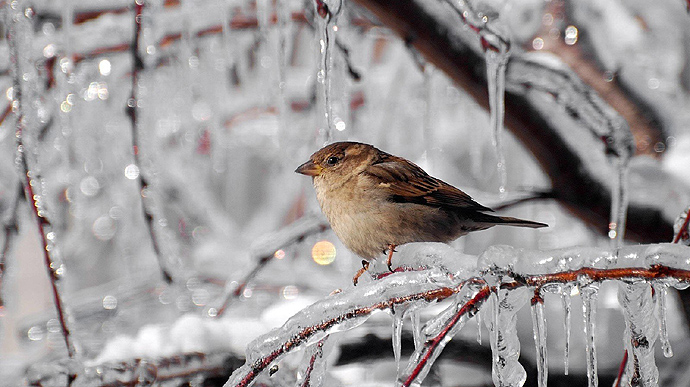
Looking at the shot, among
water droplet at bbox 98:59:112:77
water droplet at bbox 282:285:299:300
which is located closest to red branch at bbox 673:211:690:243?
water droplet at bbox 98:59:112:77

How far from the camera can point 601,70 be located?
146 inches

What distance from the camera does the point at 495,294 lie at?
3.47 feet

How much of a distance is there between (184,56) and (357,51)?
1626mm

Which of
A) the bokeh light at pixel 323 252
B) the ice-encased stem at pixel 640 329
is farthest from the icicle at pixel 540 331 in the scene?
the bokeh light at pixel 323 252

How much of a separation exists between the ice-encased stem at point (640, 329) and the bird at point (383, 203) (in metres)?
0.73

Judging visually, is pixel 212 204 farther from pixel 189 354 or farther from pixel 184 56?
pixel 189 354

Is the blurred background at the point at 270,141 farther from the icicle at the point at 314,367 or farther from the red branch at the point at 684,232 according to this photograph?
the red branch at the point at 684,232

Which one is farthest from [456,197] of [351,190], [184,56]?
[184,56]

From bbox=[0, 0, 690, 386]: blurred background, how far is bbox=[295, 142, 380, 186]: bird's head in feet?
0.29

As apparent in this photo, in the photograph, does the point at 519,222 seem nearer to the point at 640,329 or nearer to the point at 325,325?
the point at 640,329

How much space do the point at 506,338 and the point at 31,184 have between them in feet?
3.59

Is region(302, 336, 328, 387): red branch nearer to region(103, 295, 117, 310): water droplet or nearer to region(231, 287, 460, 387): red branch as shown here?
region(231, 287, 460, 387): red branch

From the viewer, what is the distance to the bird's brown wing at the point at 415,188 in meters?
2.02

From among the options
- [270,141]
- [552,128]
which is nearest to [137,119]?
[552,128]
